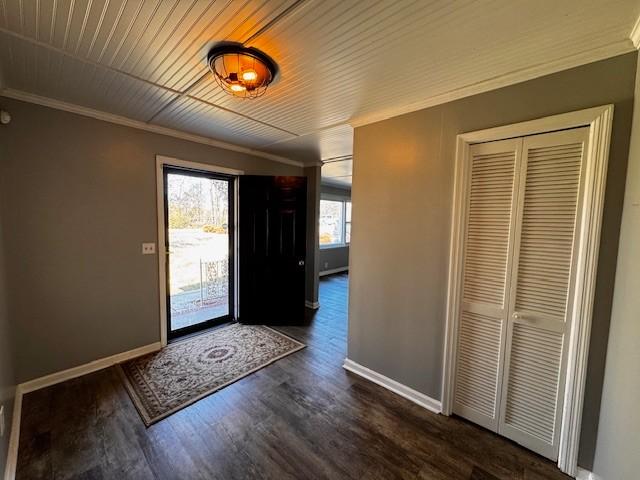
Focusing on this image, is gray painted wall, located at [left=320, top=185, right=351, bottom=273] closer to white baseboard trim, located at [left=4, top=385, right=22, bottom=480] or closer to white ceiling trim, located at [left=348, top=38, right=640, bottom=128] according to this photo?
white ceiling trim, located at [left=348, top=38, right=640, bottom=128]

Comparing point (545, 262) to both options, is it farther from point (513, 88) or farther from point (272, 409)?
point (272, 409)

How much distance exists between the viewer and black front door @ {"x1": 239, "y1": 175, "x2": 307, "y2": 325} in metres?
3.51

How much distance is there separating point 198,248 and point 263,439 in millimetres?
2395

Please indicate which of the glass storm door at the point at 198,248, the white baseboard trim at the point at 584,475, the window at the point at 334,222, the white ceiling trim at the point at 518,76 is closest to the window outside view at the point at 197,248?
the glass storm door at the point at 198,248

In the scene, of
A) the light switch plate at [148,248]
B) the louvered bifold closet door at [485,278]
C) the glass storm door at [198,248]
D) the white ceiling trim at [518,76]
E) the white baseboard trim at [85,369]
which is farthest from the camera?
the glass storm door at [198,248]

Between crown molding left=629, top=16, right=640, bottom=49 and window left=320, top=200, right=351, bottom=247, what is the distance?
5518 mm

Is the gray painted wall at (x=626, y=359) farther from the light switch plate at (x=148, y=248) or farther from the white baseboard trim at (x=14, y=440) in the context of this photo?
the light switch plate at (x=148, y=248)

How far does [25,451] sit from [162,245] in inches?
70.4

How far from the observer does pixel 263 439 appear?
1714 millimetres

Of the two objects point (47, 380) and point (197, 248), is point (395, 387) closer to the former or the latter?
point (197, 248)

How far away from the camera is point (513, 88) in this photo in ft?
5.31

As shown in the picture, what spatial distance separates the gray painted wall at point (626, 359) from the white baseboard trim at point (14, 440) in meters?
3.07

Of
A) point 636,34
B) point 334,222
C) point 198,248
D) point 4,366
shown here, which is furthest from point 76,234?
point 334,222

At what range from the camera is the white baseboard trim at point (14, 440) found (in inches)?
54.8
